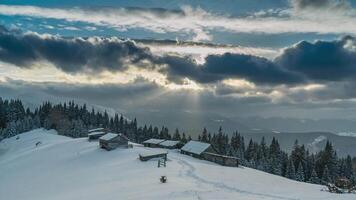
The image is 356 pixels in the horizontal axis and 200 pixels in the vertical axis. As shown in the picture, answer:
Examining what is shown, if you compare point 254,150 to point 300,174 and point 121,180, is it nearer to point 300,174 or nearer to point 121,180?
point 300,174

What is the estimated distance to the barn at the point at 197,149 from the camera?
329 ft

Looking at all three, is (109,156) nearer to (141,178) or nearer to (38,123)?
(141,178)

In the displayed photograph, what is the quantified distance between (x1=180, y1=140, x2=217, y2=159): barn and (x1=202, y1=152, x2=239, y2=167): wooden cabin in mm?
1182

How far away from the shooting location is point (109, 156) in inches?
3615

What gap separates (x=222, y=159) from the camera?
91.2m

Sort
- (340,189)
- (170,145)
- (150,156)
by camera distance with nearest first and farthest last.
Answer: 1. (340,189)
2. (150,156)
3. (170,145)

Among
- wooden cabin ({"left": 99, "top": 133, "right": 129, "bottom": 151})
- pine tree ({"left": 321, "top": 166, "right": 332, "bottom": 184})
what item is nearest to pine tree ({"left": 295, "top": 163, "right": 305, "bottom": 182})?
pine tree ({"left": 321, "top": 166, "right": 332, "bottom": 184})

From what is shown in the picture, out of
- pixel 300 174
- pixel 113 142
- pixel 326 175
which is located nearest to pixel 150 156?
pixel 113 142

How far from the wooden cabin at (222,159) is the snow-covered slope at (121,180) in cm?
725

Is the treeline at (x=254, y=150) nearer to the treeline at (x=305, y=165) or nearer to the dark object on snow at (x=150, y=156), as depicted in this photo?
the treeline at (x=305, y=165)

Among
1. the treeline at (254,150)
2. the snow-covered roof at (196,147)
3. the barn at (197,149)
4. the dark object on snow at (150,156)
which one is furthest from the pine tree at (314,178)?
the dark object on snow at (150,156)

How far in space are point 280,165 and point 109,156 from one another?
61.6 meters

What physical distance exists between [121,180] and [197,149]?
4202 centimetres

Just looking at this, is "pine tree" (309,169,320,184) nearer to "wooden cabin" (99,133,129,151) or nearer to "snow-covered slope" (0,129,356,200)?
"snow-covered slope" (0,129,356,200)
